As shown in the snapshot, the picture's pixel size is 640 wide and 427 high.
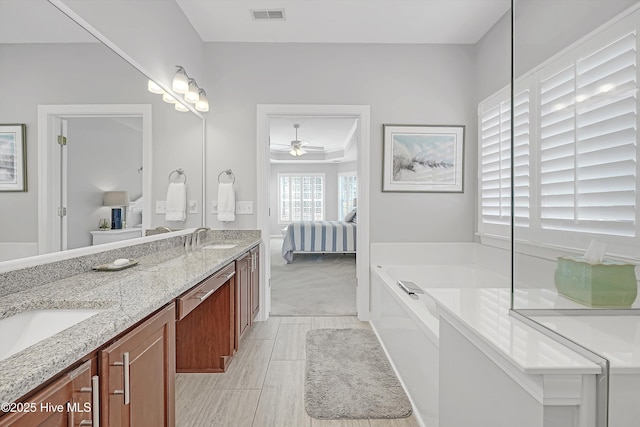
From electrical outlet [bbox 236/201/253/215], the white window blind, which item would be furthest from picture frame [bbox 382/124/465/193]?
the white window blind

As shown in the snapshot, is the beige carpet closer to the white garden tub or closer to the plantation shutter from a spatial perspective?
the white garden tub

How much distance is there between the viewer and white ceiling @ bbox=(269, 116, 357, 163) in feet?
21.1

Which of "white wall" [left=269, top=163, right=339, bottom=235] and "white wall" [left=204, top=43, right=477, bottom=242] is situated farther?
"white wall" [left=269, top=163, right=339, bottom=235]

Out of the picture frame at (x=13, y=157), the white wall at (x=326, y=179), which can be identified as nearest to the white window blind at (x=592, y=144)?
the picture frame at (x=13, y=157)

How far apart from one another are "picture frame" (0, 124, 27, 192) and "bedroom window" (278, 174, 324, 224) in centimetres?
910

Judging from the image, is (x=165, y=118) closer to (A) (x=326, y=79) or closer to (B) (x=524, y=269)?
(A) (x=326, y=79)

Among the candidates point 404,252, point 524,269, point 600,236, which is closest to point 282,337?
point 404,252

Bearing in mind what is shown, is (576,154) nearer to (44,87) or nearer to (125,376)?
(125,376)

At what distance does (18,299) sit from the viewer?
1131 mm

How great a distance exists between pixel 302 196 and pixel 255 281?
734 centimetres

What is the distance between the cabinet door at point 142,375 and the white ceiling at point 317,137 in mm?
4049

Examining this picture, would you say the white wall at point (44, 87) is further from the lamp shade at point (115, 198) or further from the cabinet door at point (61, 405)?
the cabinet door at point (61, 405)

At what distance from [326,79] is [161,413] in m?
2.97

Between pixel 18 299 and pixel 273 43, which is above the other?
pixel 273 43
